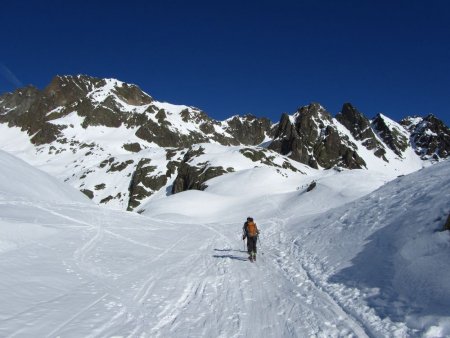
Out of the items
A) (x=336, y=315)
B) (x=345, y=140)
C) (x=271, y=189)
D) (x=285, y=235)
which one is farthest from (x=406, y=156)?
(x=336, y=315)

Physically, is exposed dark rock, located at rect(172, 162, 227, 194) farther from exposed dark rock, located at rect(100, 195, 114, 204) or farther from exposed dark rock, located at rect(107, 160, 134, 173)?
exposed dark rock, located at rect(107, 160, 134, 173)

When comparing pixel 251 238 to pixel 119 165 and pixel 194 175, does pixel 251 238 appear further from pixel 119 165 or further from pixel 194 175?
pixel 119 165

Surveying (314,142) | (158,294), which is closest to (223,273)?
(158,294)

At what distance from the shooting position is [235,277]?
12930 mm

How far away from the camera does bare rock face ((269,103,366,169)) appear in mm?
158375

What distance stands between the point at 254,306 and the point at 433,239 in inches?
221

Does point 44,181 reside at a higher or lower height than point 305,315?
higher

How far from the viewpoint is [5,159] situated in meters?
34.8

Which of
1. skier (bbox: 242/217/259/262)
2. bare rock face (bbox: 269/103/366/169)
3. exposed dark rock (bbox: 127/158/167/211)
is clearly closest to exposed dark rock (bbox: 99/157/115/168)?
exposed dark rock (bbox: 127/158/167/211)

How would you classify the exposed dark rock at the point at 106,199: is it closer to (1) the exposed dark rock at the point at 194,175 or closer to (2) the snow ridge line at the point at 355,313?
(1) the exposed dark rock at the point at 194,175

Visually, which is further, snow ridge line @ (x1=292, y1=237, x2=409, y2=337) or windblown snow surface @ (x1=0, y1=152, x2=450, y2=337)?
windblown snow surface @ (x1=0, y1=152, x2=450, y2=337)

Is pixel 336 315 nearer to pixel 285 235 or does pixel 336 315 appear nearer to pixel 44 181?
pixel 285 235

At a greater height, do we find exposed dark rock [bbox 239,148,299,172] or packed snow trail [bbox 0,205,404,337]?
exposed dark rock [bbox 239,148,299,172]

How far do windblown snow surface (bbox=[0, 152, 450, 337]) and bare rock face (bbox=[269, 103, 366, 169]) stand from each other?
456 ft
